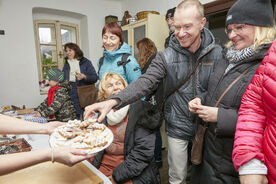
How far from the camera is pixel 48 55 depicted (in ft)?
16.1

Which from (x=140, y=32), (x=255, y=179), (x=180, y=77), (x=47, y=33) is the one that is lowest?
(x=255, y=179)

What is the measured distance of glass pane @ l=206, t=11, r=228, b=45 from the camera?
283cm

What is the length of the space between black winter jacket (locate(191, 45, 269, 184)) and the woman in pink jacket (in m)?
0.12

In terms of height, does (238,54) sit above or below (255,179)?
above

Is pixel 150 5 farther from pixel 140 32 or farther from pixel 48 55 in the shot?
pixel 48 55

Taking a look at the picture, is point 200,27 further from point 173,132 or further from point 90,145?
point 90,145

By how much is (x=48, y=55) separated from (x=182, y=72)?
457 cm

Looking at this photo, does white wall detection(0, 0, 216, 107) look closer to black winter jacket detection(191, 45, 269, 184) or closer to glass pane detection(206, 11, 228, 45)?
glass pane detection(206, 11, 228, 45)

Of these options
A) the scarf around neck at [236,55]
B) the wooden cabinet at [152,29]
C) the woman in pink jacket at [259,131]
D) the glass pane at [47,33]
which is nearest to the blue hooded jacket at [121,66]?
the scarf around neck at [236,55]

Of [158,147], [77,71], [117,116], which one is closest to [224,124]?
[117,116]

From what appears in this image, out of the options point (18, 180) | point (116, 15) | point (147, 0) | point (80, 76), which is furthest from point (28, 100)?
point (18, 180)

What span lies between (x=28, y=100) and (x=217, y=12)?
4.39 m

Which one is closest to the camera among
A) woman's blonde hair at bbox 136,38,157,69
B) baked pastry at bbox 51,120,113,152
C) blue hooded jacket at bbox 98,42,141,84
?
baked pastry at bbox 51,120,113,152

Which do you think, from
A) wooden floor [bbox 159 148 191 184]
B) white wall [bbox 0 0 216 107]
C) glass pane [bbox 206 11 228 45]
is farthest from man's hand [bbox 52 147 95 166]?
white wall [bbox 0 0 216 107]
